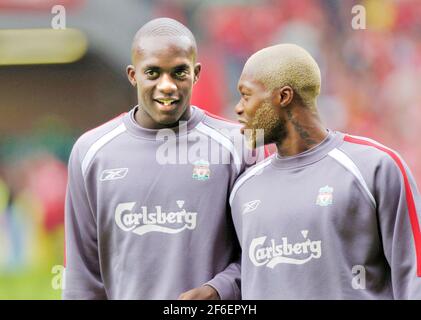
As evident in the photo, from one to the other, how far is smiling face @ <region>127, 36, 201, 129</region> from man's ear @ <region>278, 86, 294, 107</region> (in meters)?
0.46

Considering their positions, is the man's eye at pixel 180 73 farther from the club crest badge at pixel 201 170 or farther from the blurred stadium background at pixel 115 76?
the blurred stadium background at pixel 115 76

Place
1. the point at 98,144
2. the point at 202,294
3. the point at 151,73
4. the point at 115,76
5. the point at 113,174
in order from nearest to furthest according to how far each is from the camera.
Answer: the point at 202,294
the point at 151,73
the point at 113,174
the point at 98,144
the point at 115,76

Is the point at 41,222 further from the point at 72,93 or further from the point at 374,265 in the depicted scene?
the point at 374,265

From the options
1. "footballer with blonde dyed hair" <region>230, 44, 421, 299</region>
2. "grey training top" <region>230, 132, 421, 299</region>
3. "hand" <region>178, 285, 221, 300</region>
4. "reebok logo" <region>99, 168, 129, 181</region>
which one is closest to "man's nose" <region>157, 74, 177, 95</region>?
"footballer with blonde dyed hair" <region>230, 44, 421, 299</region>

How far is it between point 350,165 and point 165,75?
0.96m

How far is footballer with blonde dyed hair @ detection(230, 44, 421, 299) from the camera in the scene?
355 centimetres

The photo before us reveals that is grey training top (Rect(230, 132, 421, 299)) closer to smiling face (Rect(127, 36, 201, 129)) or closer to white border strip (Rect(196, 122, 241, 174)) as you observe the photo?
white border strip (Rect(196, 122, 241, 174))

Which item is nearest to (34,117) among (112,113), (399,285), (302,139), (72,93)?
(72,93)

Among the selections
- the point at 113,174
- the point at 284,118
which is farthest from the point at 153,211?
the point at 284,118

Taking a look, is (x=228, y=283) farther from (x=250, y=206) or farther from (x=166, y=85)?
(x=166, y=85)

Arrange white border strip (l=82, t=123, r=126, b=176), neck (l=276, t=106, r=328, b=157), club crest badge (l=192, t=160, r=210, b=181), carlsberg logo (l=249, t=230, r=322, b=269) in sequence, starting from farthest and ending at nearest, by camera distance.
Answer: white border strip (l=82, t=123, r=126, b=176) → club crest badge (l=192, t=160, r=210, b=181) → neck (l=276, t=106, r=328, b=157) → carlsberg logo (l=249, t=230, r=322, b=269)

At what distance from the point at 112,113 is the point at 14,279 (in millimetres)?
1604

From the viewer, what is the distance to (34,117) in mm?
6926

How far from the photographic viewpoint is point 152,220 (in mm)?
3979
